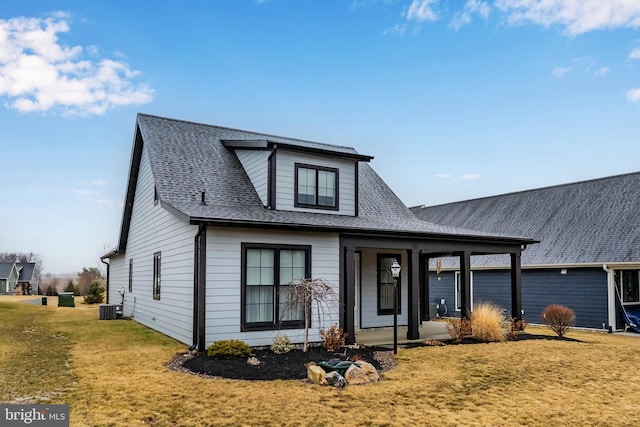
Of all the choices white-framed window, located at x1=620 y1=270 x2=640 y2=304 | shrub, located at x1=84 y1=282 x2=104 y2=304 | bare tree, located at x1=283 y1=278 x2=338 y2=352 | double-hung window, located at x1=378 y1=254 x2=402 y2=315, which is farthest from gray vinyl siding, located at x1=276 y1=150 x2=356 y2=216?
shrub, located at x1=84 y1=282 x2=104 y2=304

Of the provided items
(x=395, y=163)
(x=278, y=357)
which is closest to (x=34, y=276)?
(x=395, y=163)

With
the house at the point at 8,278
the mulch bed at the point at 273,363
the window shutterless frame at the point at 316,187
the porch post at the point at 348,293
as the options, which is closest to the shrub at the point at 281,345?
the mulch bed at the point at 273,363

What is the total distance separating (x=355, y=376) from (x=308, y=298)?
2783mm

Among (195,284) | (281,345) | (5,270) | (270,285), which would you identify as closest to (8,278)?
(5,270)

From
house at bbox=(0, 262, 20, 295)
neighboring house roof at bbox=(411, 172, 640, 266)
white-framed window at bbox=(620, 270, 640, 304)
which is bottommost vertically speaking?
house at bbox=(0, 262, 20, 295)

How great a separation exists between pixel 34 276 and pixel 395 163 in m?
56.9

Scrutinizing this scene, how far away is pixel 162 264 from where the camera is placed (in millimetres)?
12820

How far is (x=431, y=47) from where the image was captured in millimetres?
18062

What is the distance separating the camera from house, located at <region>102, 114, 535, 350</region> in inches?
400

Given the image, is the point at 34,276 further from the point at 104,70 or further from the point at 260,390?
the point at 260,390

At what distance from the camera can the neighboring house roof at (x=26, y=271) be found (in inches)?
2331

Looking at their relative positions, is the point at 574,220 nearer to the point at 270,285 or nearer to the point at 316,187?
the point at 316,187

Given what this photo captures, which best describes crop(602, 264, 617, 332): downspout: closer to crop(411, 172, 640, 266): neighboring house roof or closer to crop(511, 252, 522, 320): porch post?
crop(411, 172, 640, 266): neighboring house roof

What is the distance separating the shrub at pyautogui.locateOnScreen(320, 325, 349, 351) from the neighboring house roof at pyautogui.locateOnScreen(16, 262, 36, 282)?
6043 cm
